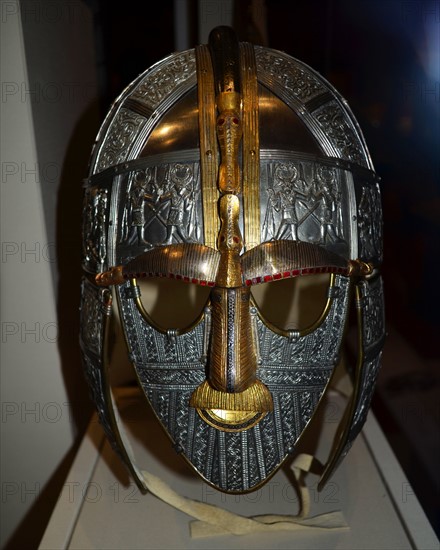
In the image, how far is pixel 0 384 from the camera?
5.22 feet

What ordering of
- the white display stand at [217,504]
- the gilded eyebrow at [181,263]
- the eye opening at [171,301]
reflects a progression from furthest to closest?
1. the eye opening at [171,301]
2. the white display stand at [217,504]
3. the gilded eyebrow at [181,263]

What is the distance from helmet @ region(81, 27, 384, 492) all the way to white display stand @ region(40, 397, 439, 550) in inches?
7.1

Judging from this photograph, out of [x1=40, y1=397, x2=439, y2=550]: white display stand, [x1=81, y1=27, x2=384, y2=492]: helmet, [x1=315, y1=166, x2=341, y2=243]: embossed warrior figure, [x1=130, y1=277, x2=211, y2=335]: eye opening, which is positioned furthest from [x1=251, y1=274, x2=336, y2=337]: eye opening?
[x1=315, y1=166, x2=341, y2=243]: embossed warrior figure

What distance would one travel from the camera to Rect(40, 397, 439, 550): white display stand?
47.0 inches

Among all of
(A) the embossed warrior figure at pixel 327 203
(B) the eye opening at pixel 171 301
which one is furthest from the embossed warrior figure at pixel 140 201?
(B) the eye opening at pixel 171 301

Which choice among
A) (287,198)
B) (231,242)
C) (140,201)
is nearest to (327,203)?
(287,198)

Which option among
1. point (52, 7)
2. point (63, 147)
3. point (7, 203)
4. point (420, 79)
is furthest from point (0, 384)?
point (420, 79)

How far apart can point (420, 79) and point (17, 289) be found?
4.11 feet

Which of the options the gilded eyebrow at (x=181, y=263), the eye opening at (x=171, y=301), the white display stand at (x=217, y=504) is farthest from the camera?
the eye opening at (x=171, y=301)

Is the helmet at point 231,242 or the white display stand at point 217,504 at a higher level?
the helmet at point 231,242

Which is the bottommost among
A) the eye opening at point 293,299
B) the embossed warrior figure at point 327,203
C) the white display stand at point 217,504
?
the white display stand at point 217,504

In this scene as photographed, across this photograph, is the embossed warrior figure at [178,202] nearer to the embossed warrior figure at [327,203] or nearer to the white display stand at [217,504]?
the embossed warrior figure at [327,203]

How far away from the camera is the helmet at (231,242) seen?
3.07ft

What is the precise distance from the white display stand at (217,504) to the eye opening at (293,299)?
0.40 metres
